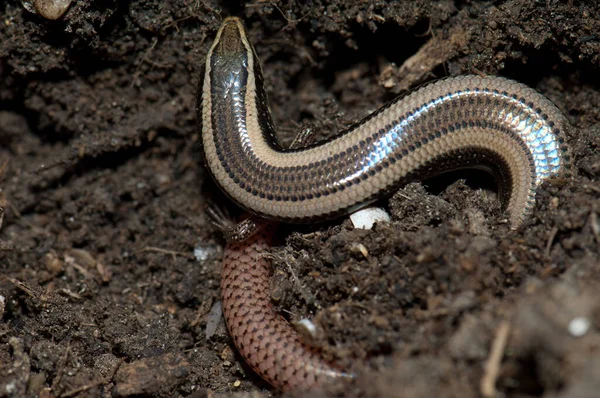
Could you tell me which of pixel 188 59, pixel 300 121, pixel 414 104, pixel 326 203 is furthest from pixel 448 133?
pixel 188 59

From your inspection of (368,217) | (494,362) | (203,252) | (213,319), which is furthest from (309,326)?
(203,252)

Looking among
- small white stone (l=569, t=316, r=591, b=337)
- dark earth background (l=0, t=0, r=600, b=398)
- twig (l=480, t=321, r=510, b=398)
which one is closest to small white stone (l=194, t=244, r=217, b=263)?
dark earth background (l=0, t=0, r=600, b=398)

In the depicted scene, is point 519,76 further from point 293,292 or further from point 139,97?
point 139,97

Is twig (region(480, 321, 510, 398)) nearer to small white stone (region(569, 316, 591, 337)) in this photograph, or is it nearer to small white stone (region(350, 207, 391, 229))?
small white stone (region(569, 316, 591, 337))

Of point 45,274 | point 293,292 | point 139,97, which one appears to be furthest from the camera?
point 139,97

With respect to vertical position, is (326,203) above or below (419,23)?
below

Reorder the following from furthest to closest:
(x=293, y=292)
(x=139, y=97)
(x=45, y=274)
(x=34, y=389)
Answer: (x=139, y=97), (x=45, y=274), (x=293, y=292), (x=34, y=389)

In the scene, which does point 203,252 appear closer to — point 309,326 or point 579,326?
point 309,326
